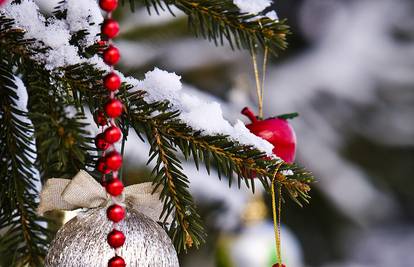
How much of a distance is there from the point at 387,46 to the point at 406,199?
465mm

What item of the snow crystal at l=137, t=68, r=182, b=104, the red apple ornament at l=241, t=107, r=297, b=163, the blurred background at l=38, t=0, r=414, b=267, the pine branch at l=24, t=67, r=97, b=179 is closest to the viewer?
the pine branch at l=24, t=67, r=97, b=179

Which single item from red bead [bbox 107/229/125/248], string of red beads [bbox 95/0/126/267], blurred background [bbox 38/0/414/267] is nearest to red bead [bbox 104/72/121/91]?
string of red beads [bbox 95/0/126/267]

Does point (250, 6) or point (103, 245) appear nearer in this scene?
point (103, 245)

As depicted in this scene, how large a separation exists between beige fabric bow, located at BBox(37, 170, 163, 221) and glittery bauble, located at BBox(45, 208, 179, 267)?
0.02 meters

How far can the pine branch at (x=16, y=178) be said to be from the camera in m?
0.54

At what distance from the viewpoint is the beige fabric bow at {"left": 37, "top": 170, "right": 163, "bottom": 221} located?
54cm

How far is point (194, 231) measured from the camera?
0.56m

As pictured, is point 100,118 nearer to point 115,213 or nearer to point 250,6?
point 115,213

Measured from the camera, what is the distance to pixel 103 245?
516 mm

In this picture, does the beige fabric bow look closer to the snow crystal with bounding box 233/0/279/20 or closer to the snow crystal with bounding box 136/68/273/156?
the snow crystal with bounding box 136/68/273/156

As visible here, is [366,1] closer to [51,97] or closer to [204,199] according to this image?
[204,199]

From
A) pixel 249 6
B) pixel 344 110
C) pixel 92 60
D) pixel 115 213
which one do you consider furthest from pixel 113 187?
pixel 344 110

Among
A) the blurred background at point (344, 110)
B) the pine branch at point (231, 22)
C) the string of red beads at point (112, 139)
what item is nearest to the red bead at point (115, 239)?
the string of red beads at point (112, 139)

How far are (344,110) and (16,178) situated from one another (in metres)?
1.55
